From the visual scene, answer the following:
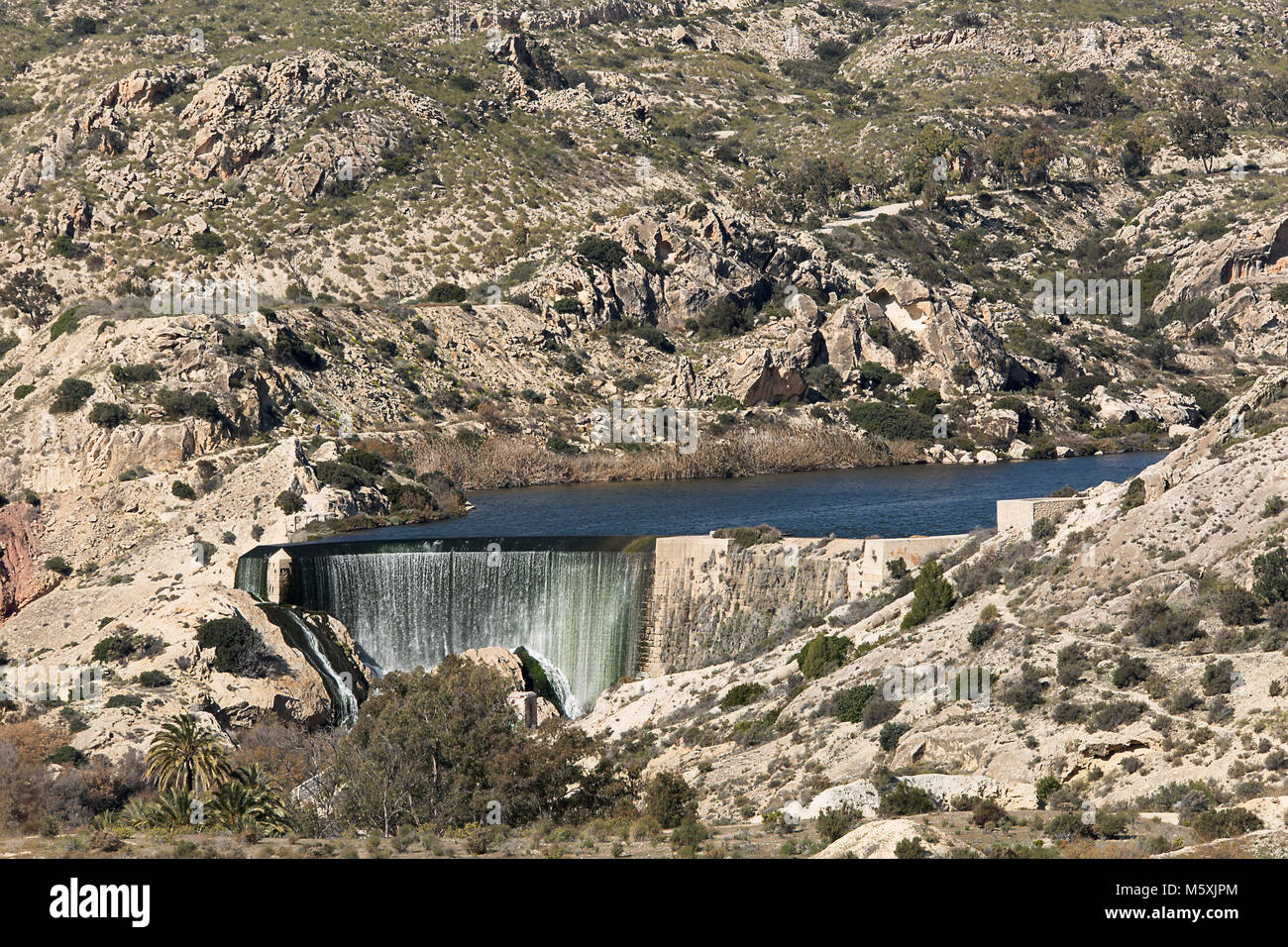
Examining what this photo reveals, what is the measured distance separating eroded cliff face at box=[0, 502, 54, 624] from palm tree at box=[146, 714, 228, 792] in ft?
102

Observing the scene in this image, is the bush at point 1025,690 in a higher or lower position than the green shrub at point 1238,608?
lower

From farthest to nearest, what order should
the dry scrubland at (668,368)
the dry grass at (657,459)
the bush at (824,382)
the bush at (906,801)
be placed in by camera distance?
1. the bush at (824,382)
2. the dry grass at (657,459)
3. the dry scrubland at (668,368)
4. the bush at (906,801)

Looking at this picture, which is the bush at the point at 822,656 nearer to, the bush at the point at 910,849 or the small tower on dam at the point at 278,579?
the bush at the point at 910,849

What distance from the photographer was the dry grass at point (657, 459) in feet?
270

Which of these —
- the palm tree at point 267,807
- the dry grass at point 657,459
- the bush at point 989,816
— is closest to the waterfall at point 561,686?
the palm tree at point 267,807

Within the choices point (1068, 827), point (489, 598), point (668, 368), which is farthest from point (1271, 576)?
point (668, 368)

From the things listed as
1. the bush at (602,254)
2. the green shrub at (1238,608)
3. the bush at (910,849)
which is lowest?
the bush at (910,849)

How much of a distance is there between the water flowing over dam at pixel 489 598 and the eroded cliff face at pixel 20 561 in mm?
18225

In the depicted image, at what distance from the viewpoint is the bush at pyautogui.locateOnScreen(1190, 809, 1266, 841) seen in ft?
70.2

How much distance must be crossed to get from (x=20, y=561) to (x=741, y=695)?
45.1m

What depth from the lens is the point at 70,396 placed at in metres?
72.9

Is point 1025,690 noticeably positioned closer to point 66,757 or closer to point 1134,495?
point 1134,495

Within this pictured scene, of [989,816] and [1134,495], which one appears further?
[1134,495]
